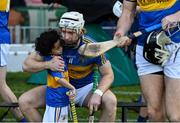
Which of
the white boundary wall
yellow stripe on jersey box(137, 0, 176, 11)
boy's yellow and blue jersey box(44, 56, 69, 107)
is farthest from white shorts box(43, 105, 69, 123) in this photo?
the white boundary wall

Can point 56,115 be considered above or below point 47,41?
below

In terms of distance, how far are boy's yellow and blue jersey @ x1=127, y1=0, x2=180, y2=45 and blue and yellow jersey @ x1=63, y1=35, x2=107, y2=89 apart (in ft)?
2.52

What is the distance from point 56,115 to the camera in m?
6.61

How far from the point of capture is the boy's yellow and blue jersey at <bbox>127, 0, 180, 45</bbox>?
5.86 metres

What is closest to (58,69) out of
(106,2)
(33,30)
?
(106,2)

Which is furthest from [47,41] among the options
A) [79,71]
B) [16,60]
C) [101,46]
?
[16,60]

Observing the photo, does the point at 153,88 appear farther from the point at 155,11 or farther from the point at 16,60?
the point at 16,60

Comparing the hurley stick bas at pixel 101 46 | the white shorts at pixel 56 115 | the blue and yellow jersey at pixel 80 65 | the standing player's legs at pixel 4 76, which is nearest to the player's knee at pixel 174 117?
the hurley stick bas at pixel 101 46

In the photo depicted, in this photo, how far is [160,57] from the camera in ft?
19.2

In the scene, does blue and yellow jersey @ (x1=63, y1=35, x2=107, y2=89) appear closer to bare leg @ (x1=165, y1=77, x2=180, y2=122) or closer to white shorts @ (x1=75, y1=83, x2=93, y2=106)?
white shorts @ (x1=75, y1=83, x2=93, y2=106)

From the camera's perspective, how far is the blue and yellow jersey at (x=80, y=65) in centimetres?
664

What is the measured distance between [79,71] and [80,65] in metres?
0.07

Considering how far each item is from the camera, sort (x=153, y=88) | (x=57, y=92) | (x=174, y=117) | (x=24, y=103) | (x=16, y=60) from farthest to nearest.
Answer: (x=16, y=60), (x=24, y=103), (x=57, y=92), (x=153, y=88), (x=174, y=117)

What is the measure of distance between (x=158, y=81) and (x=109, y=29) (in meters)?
6.98
